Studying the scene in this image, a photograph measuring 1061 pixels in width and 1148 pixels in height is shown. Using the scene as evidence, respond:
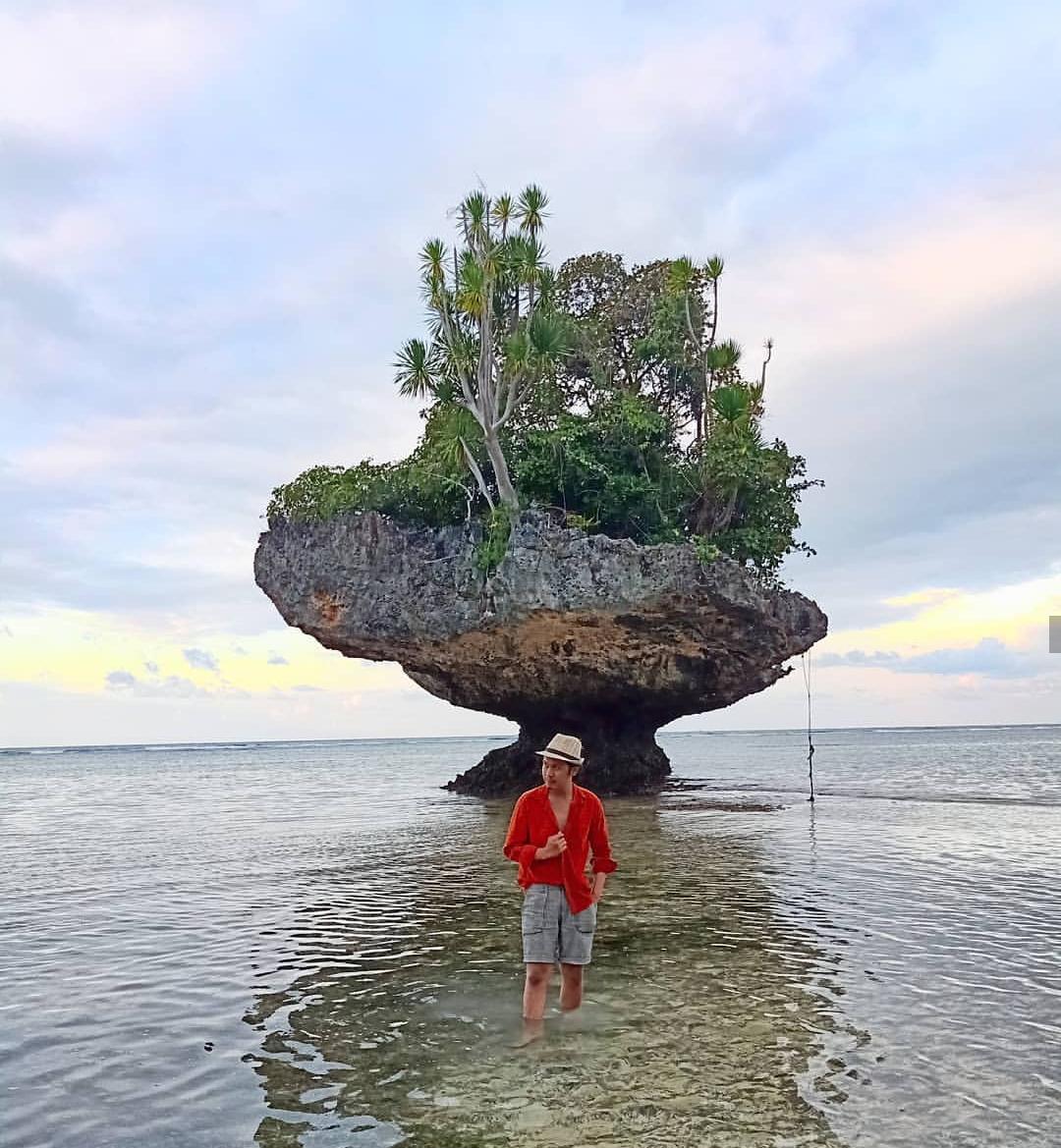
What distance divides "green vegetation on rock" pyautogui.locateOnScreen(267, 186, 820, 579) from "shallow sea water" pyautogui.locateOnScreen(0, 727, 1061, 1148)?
870 centimetres

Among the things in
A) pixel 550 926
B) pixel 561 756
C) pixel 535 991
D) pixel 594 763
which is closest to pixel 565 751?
pixel 561 756

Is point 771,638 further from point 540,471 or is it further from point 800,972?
point 800,972

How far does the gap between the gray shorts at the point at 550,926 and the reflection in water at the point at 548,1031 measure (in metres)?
0.41

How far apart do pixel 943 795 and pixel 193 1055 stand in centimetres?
2141

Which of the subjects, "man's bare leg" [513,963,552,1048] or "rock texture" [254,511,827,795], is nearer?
"man's bare leg" [513,963,552,1048]

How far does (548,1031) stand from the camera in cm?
554

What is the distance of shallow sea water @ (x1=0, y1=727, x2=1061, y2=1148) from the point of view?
4383 mm

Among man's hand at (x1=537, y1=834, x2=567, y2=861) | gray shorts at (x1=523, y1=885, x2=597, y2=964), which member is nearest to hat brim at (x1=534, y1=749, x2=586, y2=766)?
man's hand at (x1=537, y1=834, x2=567, y2=861)

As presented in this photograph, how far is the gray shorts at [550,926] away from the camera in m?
5.62

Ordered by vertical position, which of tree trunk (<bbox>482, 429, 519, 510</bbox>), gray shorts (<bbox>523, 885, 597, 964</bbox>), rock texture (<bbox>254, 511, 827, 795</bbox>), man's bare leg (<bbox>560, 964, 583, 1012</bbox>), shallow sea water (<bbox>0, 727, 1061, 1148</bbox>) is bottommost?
shallow sea water (<bbox>0, 727, 1061, 1148</bbox>)

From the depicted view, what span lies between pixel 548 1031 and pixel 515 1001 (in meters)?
0.66

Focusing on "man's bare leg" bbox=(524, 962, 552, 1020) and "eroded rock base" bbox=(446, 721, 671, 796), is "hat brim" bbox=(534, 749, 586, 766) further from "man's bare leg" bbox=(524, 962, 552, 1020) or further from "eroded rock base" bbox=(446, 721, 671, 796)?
"eroded rock base" bbox=(446, 721, 671, 796)

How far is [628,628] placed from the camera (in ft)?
65.6

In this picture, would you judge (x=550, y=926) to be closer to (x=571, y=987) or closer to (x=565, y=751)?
(x=571, y=987)
